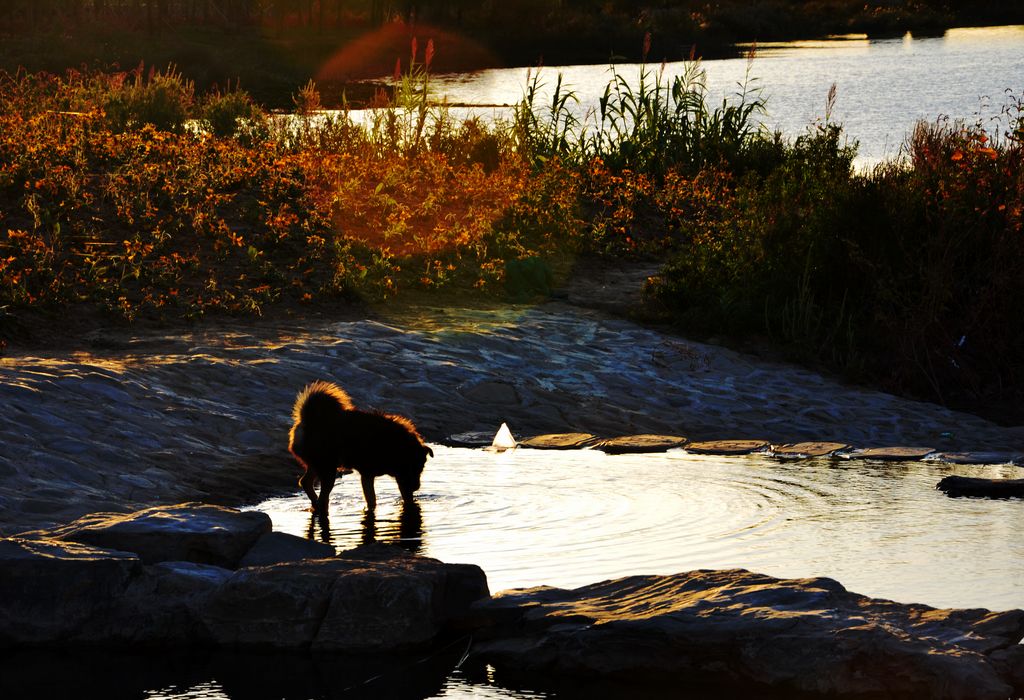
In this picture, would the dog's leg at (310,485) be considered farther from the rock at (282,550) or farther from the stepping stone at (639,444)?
the stepping stone at (639,444)

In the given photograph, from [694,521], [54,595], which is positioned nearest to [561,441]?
[694,521]

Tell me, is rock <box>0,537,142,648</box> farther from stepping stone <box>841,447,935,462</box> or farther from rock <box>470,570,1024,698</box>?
stepping stone <box>841,447,935,462</box>

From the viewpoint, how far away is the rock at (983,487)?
886 cm

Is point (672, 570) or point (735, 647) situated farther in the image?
point (672, 570)

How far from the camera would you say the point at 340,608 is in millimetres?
6145

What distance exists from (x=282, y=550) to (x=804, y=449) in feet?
16.0

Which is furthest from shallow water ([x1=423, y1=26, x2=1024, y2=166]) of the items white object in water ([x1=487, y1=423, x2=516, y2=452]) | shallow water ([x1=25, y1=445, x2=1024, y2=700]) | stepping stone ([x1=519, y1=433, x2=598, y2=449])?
shallow water ([x1=25, y1=445, x2=1024, y2=700])

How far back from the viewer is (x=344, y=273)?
44.8ft

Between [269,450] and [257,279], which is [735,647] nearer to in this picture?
[269,450]

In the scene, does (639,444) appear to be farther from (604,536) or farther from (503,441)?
(604,536)

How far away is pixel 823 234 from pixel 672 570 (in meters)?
7.53

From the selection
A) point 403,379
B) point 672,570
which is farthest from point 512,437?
point 672,570

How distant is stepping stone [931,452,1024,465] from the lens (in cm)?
993

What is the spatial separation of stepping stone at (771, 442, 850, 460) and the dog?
126 inches
